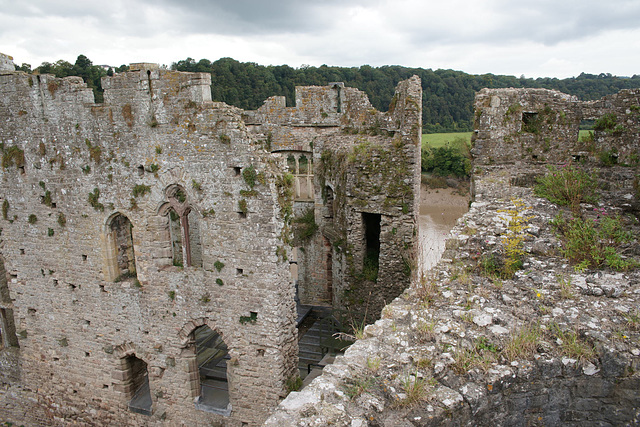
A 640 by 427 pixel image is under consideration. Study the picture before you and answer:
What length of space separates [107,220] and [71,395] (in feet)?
13.9

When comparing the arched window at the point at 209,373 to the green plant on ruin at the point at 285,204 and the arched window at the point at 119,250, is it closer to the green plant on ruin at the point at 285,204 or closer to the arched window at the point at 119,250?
the arched window at the point at 119,250

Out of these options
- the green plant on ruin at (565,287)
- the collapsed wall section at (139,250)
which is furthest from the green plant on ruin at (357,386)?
the collapsed wall section at (139,250)

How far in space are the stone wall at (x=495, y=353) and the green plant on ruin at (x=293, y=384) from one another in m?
3.94

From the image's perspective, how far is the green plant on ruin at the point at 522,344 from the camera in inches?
143

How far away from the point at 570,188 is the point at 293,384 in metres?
5.75

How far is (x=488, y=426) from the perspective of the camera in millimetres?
3500

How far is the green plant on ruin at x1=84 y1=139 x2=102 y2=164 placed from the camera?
8.20m

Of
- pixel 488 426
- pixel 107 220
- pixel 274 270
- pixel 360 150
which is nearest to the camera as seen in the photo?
pixel 488 426

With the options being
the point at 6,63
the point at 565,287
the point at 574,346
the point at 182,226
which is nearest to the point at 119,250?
the point at 182,226

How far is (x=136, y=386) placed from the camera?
9.30 m

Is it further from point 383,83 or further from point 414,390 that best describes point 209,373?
point 383,83

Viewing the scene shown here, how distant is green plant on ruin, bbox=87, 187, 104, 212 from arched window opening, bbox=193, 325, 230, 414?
302cm

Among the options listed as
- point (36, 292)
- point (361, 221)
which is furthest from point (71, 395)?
point (361, 221)

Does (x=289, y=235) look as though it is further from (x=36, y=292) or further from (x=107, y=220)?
(x=36, y=292)
